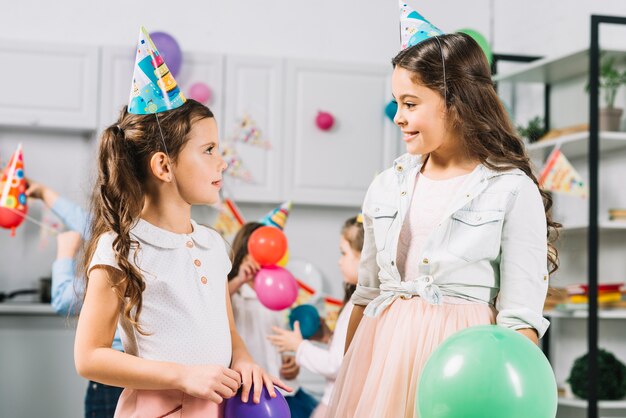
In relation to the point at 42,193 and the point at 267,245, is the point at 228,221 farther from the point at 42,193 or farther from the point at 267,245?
the point at 267,245

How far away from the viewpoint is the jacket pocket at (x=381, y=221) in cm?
177

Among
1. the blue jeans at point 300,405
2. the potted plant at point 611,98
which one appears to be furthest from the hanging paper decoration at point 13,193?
the potted plant at point 611,98

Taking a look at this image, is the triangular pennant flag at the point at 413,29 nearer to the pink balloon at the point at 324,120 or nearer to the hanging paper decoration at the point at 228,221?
the hanging paper decoration at the point at 228,221

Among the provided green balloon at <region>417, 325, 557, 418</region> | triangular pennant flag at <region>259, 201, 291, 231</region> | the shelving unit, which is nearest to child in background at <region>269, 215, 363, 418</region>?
triangular pennant flag at <region>259, 201, 291, 231</region>

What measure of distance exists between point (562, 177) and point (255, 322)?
151 centimetres

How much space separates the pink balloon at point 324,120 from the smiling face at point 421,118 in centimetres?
295

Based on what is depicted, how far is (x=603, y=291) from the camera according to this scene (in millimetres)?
3812

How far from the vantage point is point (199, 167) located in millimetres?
1680

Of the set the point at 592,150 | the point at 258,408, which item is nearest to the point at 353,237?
the point at 592,150

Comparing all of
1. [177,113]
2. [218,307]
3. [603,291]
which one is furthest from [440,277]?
[603,291]

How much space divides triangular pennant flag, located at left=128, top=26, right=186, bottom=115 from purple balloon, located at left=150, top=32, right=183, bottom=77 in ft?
9.01

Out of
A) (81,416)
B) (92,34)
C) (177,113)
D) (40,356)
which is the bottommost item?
(81,416)

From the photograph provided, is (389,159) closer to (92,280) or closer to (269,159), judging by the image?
(269,159)

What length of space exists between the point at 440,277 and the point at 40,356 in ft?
10.4
